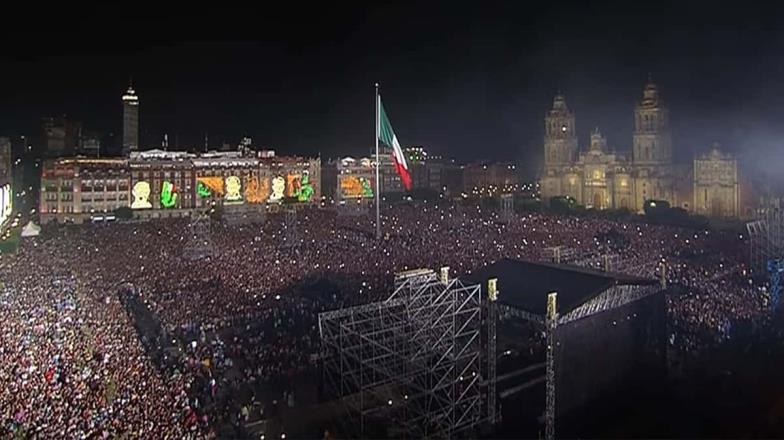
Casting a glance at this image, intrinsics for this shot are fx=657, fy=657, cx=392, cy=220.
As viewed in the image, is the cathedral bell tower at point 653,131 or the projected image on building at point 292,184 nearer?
the cathedral bell tower at point 653,131

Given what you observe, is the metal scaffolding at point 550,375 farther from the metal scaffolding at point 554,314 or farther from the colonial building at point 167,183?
the colonial building at point 167,183

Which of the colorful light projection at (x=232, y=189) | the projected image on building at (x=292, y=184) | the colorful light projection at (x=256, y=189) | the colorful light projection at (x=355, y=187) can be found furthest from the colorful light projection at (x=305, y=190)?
the colorful light projection at (x=232, y=189)

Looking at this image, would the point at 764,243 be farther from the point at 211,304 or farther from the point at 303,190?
the point at 303,190

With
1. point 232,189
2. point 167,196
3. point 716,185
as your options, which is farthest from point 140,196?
point 716,185

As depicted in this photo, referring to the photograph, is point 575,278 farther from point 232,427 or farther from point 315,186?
point 315,186

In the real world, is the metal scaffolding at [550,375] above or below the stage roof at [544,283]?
below

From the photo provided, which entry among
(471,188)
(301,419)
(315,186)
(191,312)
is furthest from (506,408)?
(471,188)

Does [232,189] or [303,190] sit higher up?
[303,190]
